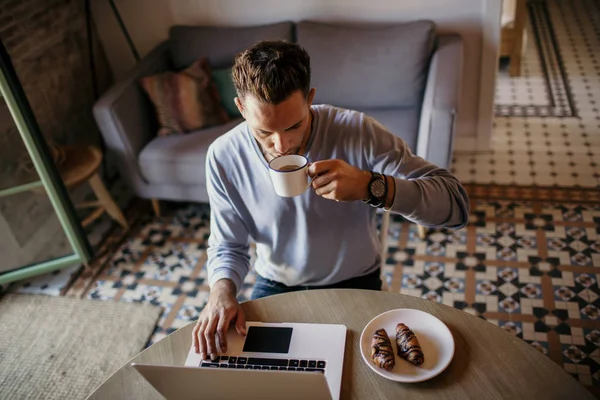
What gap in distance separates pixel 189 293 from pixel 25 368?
754 mm

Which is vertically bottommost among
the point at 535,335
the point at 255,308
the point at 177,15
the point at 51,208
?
the point at 535,335

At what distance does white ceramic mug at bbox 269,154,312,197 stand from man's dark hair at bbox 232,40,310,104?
138 millimetres

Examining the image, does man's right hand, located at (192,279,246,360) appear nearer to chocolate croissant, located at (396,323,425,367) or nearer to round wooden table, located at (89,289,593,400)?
round wooden table, located at (89,289,593,400)

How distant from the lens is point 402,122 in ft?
8.68

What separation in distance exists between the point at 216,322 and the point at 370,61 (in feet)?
6.25

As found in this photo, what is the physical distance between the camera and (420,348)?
1.11 m

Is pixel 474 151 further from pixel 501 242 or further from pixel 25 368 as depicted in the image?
pixel 25 368

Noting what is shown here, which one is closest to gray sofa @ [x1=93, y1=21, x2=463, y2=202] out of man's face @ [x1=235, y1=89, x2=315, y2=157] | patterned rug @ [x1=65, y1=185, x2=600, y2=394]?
patterned rug @ [x1=65, y1=185, x2=600, y2=394]

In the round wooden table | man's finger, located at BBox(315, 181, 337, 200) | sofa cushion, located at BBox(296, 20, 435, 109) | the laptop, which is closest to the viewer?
the laptop

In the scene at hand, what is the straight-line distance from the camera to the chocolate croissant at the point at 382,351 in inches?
42.7

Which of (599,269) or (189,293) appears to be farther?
(189,293)

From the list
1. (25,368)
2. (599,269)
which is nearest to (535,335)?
(599,269)

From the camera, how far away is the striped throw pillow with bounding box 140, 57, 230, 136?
283 centimetres

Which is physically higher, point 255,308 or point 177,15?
point 177,15
